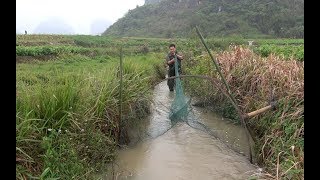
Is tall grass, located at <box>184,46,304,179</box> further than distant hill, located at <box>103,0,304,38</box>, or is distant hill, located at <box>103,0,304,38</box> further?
distant hill, located at <box>103,0,304,38</box>

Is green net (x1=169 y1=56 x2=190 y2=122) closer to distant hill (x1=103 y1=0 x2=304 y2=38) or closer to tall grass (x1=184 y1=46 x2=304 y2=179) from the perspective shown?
tall grass (x1=184 y1=46 x2=304 y2=179)

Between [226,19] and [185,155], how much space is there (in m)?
52.3

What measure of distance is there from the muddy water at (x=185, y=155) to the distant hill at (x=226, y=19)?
35.7 metres

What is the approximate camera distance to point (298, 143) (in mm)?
4438

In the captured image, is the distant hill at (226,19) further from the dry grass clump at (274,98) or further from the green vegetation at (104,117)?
the green vegetation at (104,117)

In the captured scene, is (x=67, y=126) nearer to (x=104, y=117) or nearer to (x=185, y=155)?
(x=104, y=117)

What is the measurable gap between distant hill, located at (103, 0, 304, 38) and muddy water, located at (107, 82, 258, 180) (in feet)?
117

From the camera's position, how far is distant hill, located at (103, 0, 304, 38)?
51.2 meters

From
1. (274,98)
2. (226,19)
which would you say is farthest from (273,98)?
(226,19)

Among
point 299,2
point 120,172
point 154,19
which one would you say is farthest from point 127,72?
point 154,19

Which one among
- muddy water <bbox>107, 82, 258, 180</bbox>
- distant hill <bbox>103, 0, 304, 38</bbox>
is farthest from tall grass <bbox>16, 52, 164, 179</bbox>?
distant hill <bbox>103, 0, 304, 38</bbox>

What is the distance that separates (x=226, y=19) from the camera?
55.8 meters

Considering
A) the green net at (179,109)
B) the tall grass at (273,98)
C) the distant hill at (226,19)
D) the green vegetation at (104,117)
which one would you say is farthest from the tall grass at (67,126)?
the distant hill at (226,19)

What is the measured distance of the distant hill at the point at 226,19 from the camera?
51.2 meters
